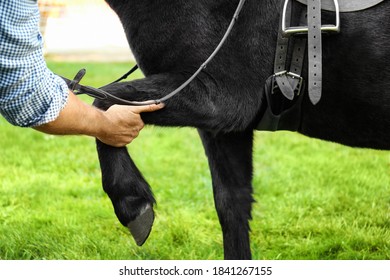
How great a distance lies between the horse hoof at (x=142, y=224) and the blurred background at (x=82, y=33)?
42.4 feet

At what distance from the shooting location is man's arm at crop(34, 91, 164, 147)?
7.97ft

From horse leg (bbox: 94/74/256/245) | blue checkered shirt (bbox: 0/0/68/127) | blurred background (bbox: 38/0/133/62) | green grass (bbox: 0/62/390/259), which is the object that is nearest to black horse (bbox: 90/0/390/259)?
horse leg (bbox: 94/74/256/245)

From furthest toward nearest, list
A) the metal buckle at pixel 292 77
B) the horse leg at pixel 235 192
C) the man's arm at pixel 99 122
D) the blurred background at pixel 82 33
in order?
the blurred background at pixel 82 33, the horse leg at pixel 235 192, the metal buckle at pixel 292 77, the man's arm at pixel 99 122

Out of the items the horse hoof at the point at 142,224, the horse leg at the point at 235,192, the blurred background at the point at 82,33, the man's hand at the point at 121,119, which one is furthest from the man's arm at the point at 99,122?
the blurred background at the point at 82,33

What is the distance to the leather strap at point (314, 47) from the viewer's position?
2.69 meters

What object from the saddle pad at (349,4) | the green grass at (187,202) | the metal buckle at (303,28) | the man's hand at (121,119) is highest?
the saddle pad at (349,4)

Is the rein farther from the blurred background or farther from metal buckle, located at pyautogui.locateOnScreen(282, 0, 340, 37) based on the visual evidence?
the blurred background

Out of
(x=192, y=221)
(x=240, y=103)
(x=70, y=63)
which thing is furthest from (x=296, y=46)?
(x=70, y=63)

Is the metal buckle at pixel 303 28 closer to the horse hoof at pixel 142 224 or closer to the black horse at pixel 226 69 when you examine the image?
the black horse at pixel 226 69

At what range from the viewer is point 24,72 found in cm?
214

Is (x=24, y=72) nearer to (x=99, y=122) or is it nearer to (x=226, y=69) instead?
(x=99, y=122)

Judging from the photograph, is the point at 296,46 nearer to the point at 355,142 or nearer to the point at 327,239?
the point at 355,142

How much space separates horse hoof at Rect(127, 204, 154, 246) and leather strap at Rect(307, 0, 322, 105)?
0.86 m

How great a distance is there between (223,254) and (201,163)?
214cm
